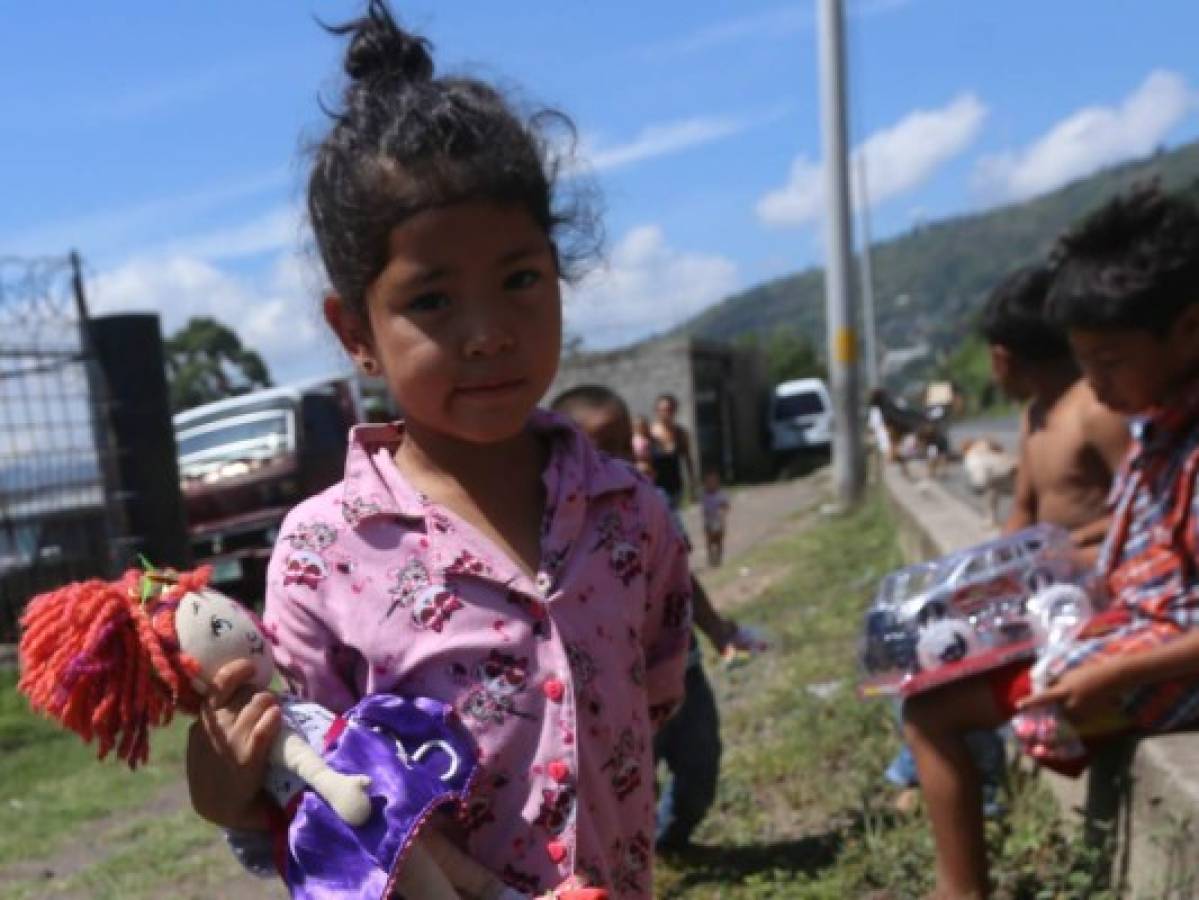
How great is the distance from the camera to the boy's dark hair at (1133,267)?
2885 millimetres

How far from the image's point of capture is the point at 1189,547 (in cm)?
283

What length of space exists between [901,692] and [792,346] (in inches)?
2309

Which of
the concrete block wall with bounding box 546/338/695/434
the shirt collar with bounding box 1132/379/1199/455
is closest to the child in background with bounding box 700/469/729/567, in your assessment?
the shirt collar with bounding box 1132/379/1199/455

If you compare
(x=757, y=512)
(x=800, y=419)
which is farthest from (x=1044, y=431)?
(x=800, y=419)

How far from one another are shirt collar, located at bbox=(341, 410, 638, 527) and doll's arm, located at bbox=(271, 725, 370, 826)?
292mm

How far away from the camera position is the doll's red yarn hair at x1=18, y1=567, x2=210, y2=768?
1.55 meters

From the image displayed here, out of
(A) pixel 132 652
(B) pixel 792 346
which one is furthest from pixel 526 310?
(B) pixel 792 346

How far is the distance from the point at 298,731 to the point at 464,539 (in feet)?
1.00

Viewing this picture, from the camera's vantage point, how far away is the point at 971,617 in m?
3.10

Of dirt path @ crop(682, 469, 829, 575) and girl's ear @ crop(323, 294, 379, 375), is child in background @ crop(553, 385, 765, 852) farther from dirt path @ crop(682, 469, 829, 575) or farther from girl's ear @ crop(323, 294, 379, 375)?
dirt path @ crop(682, 469, 829, 575)

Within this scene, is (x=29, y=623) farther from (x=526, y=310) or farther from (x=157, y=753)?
(x=157, y=753)

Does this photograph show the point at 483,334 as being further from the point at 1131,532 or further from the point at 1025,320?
the point at 1025,320

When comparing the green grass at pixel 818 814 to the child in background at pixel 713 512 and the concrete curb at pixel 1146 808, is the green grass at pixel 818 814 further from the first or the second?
the child in background at pixel 713 512

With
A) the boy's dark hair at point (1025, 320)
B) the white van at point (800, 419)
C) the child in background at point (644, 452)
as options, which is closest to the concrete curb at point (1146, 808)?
the boy's dark hair at point (1025, 320)
